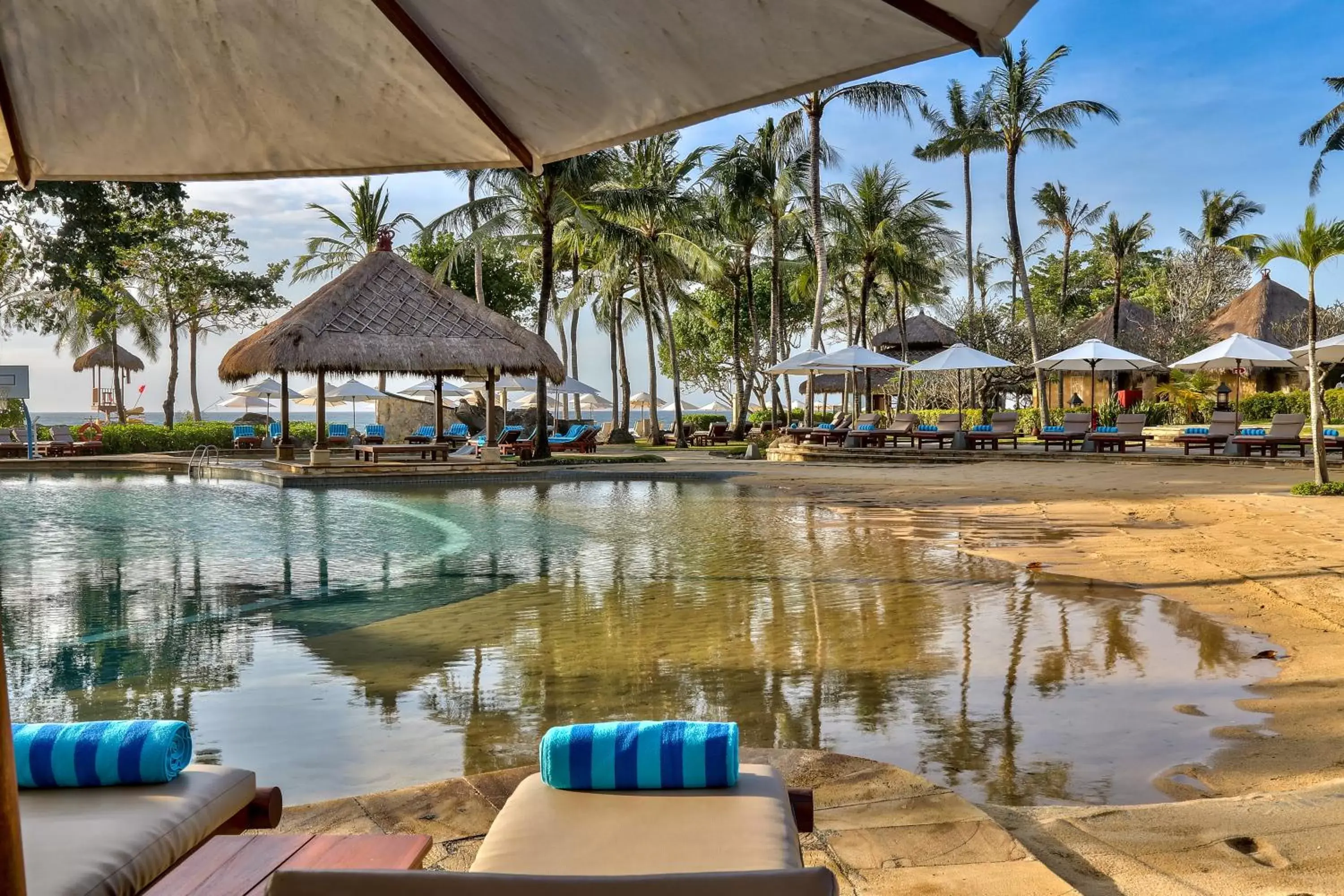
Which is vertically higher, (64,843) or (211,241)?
(211,241)

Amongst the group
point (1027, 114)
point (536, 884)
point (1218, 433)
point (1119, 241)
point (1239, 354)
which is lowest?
point (536, 884)

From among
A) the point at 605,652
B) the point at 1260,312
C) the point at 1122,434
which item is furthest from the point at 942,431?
the point at 605,652

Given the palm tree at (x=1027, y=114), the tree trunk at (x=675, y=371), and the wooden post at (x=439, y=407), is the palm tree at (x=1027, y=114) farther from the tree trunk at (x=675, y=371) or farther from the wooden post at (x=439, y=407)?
the wooden post at (x=439, y=407)

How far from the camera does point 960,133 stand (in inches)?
1213

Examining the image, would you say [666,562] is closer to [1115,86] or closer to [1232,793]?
[1232,793]

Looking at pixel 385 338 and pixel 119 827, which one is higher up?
pixel 385 338

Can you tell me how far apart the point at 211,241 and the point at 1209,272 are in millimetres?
32234

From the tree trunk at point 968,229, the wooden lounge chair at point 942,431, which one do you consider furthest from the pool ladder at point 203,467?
the tree trunk at point 968,229

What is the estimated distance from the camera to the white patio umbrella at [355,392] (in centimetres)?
2983

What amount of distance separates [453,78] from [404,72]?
12cm

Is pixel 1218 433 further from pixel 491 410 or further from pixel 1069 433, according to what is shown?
pixel 491 410

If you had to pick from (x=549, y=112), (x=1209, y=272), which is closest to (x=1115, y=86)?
(x=1209, y=272)

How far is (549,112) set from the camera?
2469 millimetres

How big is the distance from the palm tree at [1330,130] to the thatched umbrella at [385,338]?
23.0 meters
